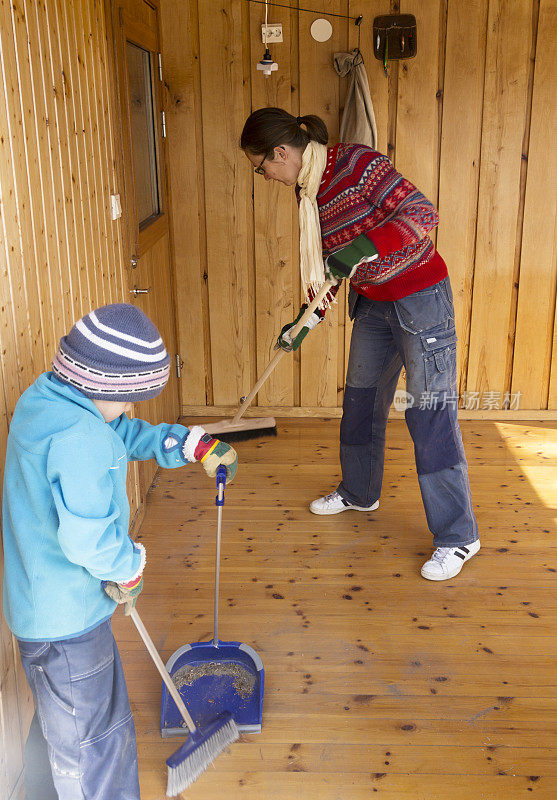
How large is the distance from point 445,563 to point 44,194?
1.88m

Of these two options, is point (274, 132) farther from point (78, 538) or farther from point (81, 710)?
point (81, 710)

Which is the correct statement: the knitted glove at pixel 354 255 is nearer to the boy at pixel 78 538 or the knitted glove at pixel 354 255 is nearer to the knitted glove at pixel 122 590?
the boy at pixel 78 538

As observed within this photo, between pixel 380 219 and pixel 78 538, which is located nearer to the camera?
pixel 78 538

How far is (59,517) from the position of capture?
5.23 feet

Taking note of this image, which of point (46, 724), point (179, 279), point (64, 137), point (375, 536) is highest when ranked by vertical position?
point (64, 137)

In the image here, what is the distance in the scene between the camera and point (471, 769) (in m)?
2.14

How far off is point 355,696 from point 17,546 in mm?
1203

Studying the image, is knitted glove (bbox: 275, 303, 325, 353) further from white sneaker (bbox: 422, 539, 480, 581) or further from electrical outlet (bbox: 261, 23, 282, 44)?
electrical outlet (bbox: 261, 23, 282, 44)

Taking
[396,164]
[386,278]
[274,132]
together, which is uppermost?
[274,132]

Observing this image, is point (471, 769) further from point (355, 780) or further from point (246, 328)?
point (246, 328)

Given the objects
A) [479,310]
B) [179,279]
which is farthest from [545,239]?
[179,279]

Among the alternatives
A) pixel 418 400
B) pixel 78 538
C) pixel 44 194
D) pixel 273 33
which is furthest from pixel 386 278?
pixel 273 33

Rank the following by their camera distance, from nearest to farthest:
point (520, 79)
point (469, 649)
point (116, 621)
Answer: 1. point (469, 649)
2. point (116, 621)
3. point (520, 79)

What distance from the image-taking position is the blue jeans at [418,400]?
284 centimetres
